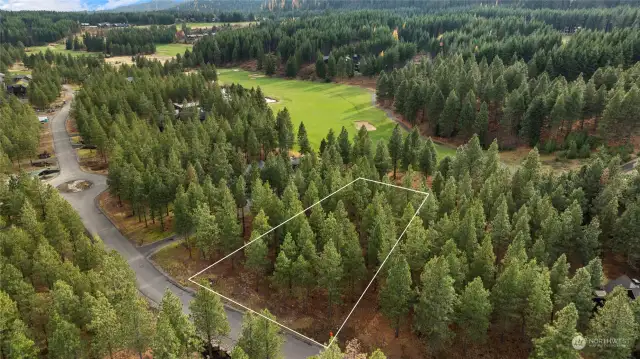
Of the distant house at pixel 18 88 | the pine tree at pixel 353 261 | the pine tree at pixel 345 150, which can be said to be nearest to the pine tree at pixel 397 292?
the pine tree at pixel 353 261

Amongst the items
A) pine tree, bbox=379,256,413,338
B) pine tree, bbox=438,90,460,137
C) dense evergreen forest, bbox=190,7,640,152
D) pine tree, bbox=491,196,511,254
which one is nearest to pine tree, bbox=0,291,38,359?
pine tree, bbox=379,256,413,338

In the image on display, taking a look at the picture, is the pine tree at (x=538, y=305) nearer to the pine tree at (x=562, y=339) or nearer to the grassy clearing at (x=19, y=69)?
the pine tree at (x=562, y=339)

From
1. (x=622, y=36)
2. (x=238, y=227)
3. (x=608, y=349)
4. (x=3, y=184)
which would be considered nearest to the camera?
(x=608, y=349)

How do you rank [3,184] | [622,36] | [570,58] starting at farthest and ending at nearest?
[622,36]
[570,58]
[3,184]

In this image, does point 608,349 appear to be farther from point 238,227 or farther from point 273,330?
point 238,227

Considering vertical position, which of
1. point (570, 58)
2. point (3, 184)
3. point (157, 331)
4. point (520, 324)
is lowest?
point (520, 324)

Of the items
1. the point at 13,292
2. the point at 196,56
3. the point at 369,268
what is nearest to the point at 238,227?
the point at 369,268

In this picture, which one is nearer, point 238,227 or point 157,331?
point 157,331
